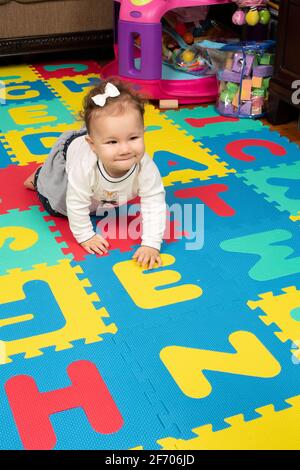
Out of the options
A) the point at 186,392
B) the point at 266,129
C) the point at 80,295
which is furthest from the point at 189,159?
the point at 186,392

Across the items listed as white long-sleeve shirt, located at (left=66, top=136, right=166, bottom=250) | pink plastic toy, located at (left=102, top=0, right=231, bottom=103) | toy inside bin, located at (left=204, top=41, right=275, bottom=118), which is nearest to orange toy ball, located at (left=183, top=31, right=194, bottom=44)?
pink plastic toy, located at (left=102, top=0, right=231, bottom=103)

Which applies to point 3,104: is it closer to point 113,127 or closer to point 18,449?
point 113,127

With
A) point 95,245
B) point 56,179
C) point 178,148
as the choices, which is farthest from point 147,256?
point 178,148

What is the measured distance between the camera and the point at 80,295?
158 centimetres

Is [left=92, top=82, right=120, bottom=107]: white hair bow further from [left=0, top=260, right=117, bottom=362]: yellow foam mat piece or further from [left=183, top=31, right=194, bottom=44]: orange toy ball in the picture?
[left=183, top=31, right=194, bottom=44]: orange toy ball

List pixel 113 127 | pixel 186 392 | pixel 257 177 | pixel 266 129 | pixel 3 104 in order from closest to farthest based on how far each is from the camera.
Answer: pixel 186 392, pixel 113 127, pixel 257 177, pixel 266 129, pixel 3 104

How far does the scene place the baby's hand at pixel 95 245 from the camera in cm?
174

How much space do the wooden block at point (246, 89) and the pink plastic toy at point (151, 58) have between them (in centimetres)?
22

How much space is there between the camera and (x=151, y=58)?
2549mm

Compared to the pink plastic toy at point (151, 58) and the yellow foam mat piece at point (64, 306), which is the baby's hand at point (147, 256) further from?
the pink plastic toy at point (151, 58)

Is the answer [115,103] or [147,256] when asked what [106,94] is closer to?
[115,103]

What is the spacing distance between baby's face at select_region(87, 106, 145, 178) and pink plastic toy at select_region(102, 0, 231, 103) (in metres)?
1.04

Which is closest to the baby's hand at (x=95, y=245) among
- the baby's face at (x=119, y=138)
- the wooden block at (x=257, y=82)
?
the baby's face at (x=119, y=138)

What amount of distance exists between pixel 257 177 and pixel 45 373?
1116mm
